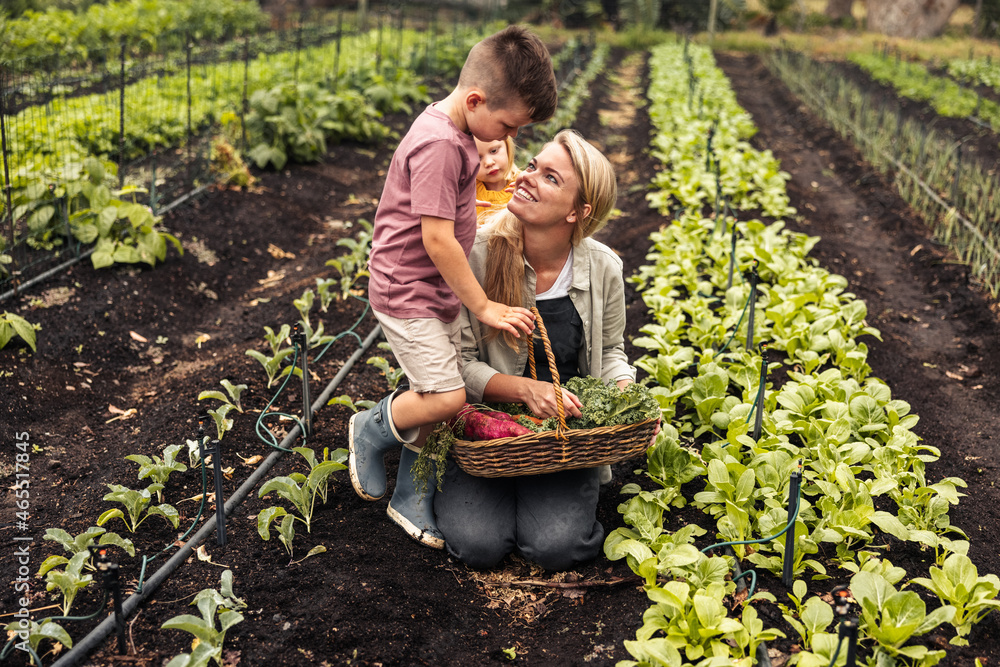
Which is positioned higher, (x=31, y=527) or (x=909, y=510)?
(x=909, y=510)

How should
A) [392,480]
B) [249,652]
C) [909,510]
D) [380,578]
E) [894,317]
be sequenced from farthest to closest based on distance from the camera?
[894,317] < [392,480] < [909,510] < [380,578] < [249,652]

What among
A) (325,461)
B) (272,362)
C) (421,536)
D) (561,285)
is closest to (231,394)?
(272,362)

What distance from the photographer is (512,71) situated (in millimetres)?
2219

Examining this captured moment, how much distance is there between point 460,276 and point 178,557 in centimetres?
125

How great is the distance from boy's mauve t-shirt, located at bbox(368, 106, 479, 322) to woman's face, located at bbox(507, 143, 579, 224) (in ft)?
0.62

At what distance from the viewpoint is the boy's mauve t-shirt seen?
223 cm

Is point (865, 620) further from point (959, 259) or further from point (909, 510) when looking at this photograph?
point (959, 259)

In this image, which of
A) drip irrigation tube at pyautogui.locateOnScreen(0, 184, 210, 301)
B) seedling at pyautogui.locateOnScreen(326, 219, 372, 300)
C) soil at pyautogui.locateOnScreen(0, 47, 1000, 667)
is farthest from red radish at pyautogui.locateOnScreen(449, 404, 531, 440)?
drip irrigation tube at pyautogui.locateOnScreen(0, 184, 210, 301)

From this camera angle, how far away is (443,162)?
223 centimetres

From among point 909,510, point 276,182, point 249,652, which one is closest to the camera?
point 249,652

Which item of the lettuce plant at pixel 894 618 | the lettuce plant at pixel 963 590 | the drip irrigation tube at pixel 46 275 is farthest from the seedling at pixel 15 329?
the lettuce plant at pixel 963 590

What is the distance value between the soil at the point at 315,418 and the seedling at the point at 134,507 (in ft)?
0.16

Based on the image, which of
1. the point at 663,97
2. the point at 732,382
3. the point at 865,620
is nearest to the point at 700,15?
the point at 663,97

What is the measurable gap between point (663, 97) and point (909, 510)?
8414 millimetres
